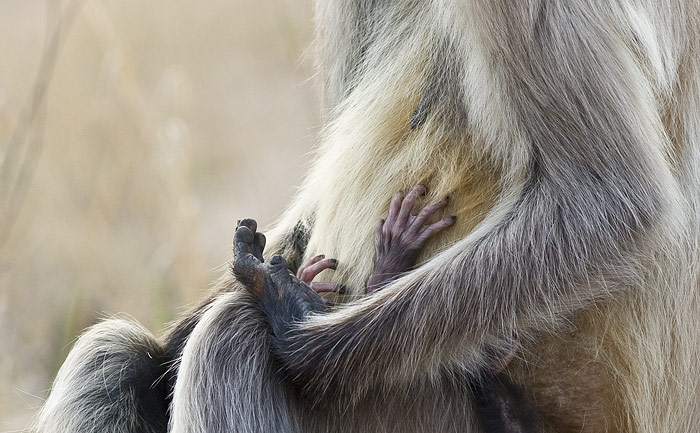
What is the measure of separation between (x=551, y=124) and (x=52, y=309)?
4.17m

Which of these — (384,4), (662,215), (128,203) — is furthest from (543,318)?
(128,203)

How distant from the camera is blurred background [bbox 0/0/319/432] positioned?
14.4 ft

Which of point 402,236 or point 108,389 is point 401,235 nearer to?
point 402,236

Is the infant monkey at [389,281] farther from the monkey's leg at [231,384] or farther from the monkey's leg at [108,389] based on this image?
the monkey's leg at [108,389]

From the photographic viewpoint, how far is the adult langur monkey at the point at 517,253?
2.16 metres

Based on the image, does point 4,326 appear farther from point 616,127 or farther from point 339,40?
point 616,127

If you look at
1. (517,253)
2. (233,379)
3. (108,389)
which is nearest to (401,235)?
(517,253)

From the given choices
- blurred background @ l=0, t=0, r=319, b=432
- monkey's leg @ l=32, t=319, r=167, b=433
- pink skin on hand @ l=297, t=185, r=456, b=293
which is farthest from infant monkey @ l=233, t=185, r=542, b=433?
blurred background @ l=0, t=0, r=319, b=432

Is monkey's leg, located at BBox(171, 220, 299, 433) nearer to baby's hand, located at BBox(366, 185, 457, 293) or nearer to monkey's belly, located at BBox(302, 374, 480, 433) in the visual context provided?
monkey's belly, located at BBox(302, 374, 480, 433)

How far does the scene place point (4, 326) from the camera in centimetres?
522

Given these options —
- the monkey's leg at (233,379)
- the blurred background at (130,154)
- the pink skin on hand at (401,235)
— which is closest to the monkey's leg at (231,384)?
the monkey's leg at (233,379)

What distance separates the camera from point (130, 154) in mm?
6852

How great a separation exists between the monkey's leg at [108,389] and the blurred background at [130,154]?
111 centimetres

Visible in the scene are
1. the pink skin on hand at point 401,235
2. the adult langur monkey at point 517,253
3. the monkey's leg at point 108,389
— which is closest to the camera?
the adult langur monkey at point 517,253
